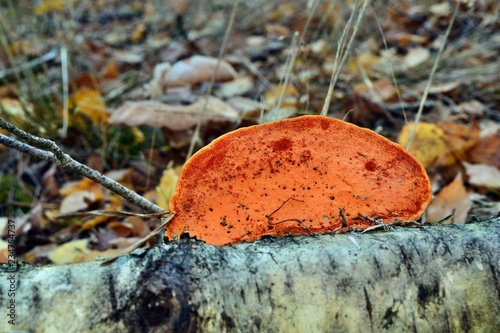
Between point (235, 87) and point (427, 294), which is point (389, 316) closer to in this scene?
point (427, 294)

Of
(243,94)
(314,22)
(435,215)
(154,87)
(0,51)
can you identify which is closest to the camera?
(435,215)

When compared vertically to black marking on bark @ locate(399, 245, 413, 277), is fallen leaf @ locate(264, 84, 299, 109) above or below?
above

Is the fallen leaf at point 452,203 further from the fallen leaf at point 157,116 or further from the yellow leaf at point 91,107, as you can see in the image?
the yellow leaf at point 91,107

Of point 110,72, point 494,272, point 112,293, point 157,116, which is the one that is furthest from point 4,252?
point 110,72

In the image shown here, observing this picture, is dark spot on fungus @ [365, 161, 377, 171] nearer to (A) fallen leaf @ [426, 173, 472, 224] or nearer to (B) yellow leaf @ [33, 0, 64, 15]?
(A) fallen leaf @ [426, 173, 472, 224]

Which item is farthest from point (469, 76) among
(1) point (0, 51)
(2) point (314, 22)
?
(1) point (0, 51)

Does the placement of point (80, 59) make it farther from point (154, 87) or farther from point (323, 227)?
point (323, 227)

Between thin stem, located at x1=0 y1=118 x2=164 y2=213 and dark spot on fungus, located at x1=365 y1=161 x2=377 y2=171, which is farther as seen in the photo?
dark spot on fungus, located at x1=365 y1=161 x2=377 y2=171

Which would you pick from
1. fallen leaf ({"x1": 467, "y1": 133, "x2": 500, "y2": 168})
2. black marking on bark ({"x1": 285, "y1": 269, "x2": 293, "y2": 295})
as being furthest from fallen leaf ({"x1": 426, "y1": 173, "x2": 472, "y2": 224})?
black marking on bark ({"x1": 285, "y1": 269, "x2": 293, "y2": 295})
